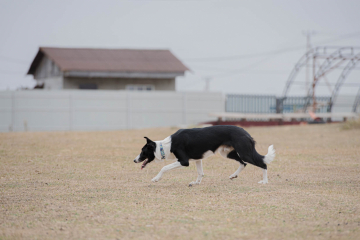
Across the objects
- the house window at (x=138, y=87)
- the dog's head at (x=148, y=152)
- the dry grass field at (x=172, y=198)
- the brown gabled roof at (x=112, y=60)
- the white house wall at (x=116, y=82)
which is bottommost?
the dry grass field at (x=172, y=198)

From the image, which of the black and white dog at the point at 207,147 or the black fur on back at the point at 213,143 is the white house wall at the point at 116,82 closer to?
the black and white dog at the point at 207,147

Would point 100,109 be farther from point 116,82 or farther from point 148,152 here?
point 148,152

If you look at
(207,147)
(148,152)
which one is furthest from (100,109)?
(207,147)

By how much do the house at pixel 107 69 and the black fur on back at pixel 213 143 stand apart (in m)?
20.7

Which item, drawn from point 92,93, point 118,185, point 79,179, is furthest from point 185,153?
point 92,93

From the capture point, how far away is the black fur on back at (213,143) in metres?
7.76

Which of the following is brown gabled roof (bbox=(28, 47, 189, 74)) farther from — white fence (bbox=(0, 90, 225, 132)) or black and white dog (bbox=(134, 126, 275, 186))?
black and white dog (bbox=(134, 126, 275, 186))

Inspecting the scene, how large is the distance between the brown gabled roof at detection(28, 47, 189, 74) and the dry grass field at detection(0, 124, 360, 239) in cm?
1604

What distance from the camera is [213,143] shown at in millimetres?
7902

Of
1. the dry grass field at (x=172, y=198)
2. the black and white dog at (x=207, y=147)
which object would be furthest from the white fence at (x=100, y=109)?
the black and white dog at (x=207, y=147)

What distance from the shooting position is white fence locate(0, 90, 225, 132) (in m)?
22.5

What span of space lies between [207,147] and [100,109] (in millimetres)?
16483

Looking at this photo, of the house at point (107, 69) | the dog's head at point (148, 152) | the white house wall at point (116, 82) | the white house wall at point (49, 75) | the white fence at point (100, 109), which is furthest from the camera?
the white house wall at point (49, 75)

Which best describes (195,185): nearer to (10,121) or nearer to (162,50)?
(10,121)
